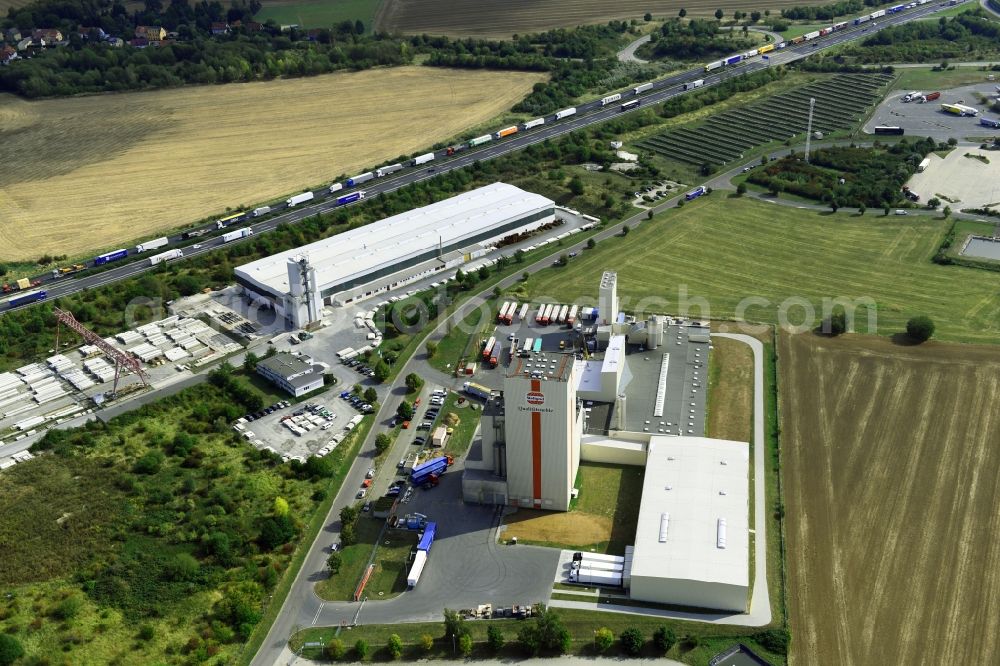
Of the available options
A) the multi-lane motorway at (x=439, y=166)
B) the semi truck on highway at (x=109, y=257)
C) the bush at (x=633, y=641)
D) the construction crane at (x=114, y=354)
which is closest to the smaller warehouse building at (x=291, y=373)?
the construction crane at (x=114, y=354)

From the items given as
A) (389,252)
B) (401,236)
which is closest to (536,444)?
(389,252)

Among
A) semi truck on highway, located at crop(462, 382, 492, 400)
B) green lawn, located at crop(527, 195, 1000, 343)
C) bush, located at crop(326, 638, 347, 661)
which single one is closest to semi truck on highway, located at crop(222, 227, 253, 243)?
green lawn, located at crop(527, 195, 1000, 343)

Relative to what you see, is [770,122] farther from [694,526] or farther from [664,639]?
[664,639]

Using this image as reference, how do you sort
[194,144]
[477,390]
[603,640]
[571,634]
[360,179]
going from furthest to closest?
[194,144], [360,179], [477,390], [571,634], [603,640]

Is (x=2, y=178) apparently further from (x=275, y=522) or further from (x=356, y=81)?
(x=275, y=522)

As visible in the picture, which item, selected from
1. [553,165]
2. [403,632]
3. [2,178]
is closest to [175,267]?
[2,178]

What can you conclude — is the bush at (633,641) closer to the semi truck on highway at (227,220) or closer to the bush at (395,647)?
the bush at (395,647)
